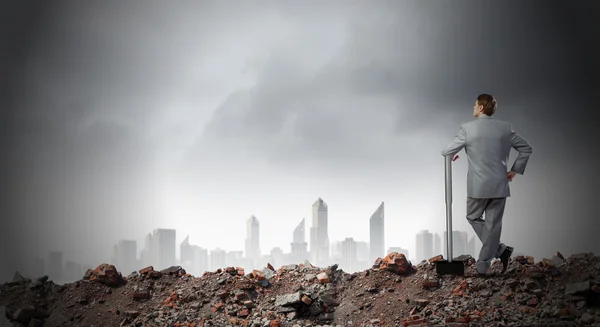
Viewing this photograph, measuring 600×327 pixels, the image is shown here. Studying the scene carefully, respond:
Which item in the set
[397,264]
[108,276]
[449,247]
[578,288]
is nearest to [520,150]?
[449,247]

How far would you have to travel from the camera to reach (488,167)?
314 inches

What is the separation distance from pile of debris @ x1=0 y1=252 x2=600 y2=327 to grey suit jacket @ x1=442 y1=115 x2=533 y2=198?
1.29m

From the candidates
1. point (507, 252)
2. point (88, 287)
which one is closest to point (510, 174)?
point (507, 252)

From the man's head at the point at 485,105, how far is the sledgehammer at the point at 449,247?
719 mm

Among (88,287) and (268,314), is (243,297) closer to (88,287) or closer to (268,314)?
(268,314)

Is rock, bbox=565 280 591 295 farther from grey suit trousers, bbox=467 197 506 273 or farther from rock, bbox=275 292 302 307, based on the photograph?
rock, bbox=275 292 302 307

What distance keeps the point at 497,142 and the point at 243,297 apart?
4.16 meters

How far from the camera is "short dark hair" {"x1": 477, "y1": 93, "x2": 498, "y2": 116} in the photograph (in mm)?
8172

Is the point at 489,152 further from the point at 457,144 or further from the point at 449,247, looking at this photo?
the point at 449,247

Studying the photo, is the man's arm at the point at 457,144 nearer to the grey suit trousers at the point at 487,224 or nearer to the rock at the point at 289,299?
the grey suit trousers at the point at 487,224

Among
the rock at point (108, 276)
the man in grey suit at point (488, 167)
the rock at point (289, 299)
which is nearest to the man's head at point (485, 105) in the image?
the man in grey suit at point (488, 167)

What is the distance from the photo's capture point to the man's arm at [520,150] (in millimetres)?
8117

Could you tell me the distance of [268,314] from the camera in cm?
791

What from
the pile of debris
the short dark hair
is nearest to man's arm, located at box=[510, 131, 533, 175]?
the short dark hair
